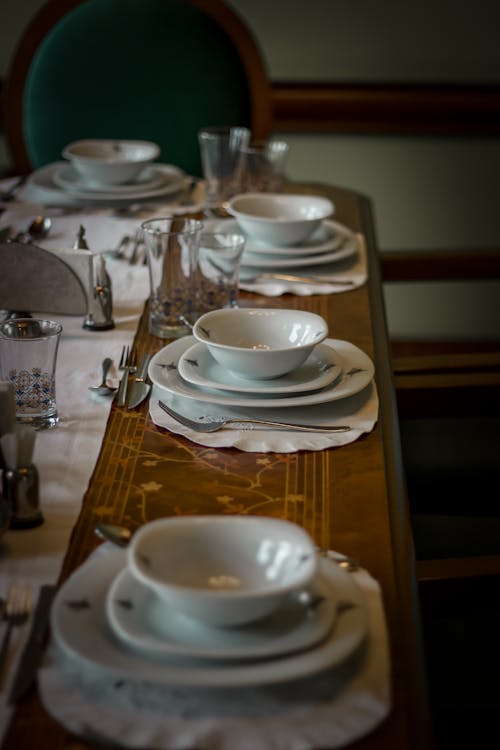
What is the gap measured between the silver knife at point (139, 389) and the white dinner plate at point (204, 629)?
15.5 inches

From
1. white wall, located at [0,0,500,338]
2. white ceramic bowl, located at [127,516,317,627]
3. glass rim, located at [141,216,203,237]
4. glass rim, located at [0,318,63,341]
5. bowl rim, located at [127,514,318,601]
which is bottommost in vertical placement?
Result: white wall, located at [0,0,500,338]

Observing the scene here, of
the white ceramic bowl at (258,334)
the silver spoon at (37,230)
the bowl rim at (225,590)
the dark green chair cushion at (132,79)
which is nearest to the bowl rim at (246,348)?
the white ceramic bowl at (258,334)

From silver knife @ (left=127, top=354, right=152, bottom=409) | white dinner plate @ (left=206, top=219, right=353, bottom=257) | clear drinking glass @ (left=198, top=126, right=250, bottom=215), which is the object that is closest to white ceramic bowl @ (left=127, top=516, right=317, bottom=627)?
silver knife @ (left=127, top=354, right=152, bottom=409)

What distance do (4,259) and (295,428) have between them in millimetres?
494

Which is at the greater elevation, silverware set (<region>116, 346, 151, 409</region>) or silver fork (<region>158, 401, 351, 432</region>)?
silver fork (<region>158, 401, 351, 432</region>)

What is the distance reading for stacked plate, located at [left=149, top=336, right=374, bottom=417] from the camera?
97 centimetres

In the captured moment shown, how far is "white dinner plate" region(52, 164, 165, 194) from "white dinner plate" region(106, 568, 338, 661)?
50.2 inches

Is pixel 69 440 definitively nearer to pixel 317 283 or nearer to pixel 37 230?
pixel 317 283

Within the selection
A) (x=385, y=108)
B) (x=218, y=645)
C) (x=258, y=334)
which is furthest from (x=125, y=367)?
(x=385, y=108)

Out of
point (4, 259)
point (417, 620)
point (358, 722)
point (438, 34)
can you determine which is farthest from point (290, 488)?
point (438, 34)

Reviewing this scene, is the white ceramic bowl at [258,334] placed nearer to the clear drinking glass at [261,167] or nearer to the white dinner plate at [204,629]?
the white dinner plate at [204,629]

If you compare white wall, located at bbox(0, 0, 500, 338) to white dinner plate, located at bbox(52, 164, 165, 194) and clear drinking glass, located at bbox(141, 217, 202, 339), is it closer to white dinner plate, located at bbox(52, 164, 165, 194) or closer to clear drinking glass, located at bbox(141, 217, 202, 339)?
white dinner plate, located at bbox(52, 164, 165, 194)

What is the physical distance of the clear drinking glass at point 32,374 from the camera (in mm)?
961

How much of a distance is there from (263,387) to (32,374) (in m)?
0.22
